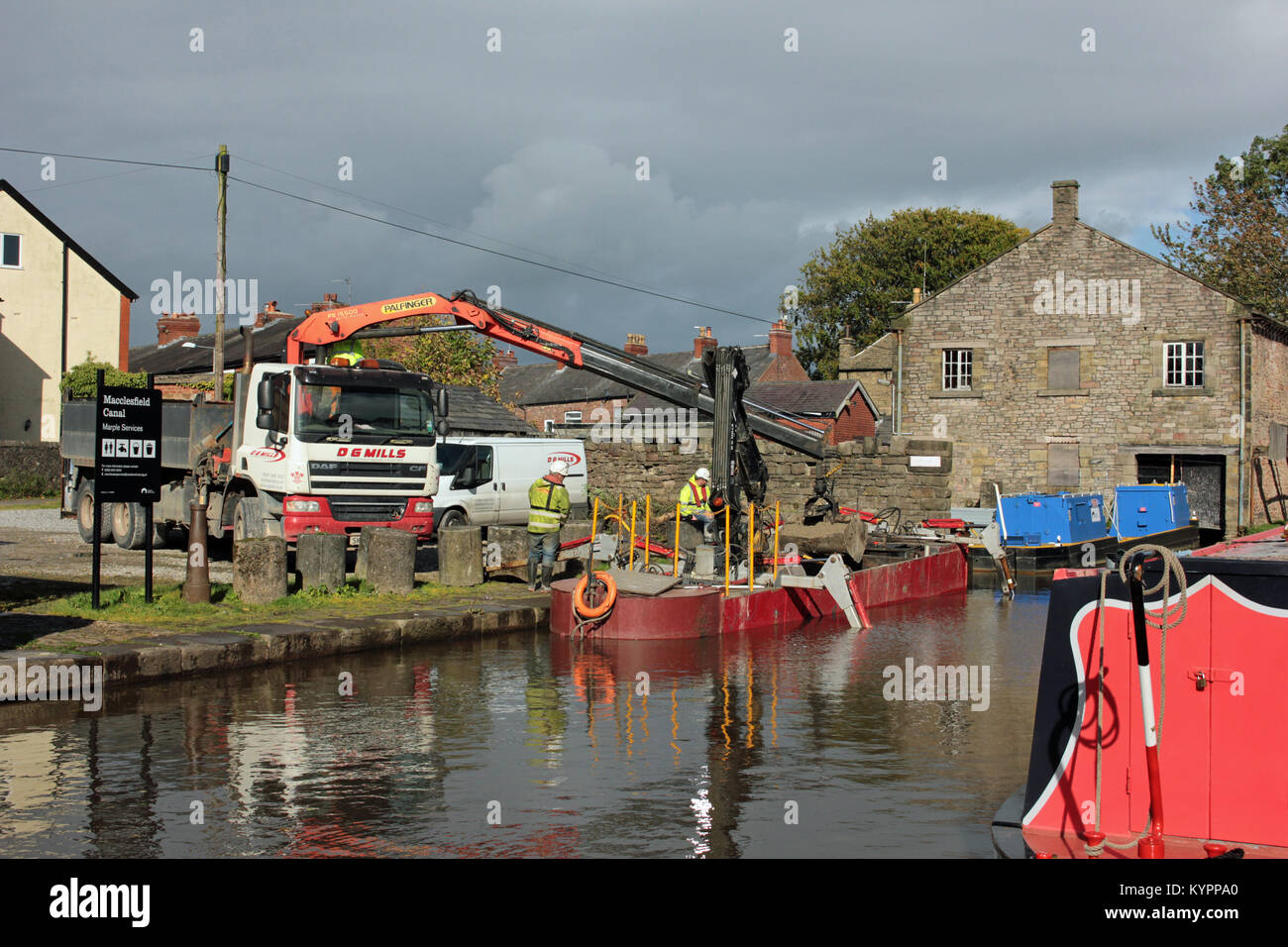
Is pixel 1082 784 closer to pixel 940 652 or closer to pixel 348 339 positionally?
pixel 940 652

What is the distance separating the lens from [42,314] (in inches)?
1658

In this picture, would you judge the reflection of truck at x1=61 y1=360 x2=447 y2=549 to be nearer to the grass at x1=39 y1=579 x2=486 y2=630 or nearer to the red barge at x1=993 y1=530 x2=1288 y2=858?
the grass at x1=39 y1=579 x2=486 y2=630

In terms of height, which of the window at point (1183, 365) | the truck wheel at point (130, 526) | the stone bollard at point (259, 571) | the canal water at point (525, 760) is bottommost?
the canal water at point (525, 760)

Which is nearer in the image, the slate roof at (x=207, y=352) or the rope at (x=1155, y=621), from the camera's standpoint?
the rope at (x=1155, y=621)

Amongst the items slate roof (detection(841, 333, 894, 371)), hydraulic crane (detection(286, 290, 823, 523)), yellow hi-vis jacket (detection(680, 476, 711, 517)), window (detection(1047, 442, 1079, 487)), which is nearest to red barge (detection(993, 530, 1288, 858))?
hydraulic crane (detection(286, 290, 823, 523))

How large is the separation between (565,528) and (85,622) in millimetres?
8974

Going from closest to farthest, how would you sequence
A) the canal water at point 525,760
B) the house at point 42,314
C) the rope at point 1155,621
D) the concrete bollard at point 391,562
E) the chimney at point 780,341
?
the rope at point 1155,621 → the canal water at point 525,760 → the concrete bollard at point 391,562 → the house at point 42,314 → the chimney at point 780,341

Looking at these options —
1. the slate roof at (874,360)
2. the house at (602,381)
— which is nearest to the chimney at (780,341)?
the house at (602,381)

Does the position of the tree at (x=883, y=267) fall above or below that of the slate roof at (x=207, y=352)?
above

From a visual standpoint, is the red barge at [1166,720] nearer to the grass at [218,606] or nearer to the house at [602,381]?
the grass at [218,606]

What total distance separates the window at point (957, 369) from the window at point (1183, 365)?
5.83 metres

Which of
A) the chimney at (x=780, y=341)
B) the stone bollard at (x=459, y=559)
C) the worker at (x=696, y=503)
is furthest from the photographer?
the chimney at (x=780, y=341)

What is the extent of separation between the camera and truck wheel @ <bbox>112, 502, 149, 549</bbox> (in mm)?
20906

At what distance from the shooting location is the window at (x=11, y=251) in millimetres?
41500
